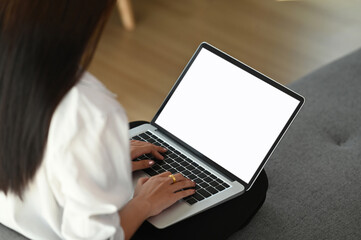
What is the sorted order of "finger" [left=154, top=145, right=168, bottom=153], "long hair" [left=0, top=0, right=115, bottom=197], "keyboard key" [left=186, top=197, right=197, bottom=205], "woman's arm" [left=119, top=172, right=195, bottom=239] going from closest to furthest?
"long hair" [left=0, top=0, right=115, bottom=197]
"woman's arm" [left=119, top=172, right=195, bottom=239]
"keyboard key" [left=186, top=197, right=197, bottom=205]
"finger" [left=154, top=145, right=168, bottom=153]

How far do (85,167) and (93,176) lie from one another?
21 mm

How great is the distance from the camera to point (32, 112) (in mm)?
772

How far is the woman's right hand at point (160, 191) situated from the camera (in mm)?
1052

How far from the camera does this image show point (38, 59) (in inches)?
29.5

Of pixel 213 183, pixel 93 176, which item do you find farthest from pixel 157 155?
pixel 93 176

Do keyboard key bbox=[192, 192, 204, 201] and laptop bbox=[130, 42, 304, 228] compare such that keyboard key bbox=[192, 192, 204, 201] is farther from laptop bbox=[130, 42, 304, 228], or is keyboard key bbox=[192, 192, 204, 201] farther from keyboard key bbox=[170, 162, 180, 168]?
keyboard key bbox=[170, 162, 180, 168]

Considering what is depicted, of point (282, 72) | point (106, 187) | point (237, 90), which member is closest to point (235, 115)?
point (237, 90)

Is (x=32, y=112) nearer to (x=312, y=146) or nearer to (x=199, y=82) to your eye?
(x=199, y=82)

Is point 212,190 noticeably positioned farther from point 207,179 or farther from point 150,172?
point 150,172

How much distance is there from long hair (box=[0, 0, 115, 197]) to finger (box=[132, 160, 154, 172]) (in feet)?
1.25

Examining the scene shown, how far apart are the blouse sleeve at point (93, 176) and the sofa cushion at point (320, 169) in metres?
0.47

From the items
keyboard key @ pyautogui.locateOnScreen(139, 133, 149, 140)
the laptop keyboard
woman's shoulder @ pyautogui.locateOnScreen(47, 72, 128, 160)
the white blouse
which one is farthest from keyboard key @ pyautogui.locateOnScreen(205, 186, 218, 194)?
woman's shoulder @ pyautogui.locateOnScreen(47, 72, 128, 160)

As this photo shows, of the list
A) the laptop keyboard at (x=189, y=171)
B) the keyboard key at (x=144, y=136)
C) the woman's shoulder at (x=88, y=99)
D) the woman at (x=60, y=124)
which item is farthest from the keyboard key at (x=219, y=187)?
the woman's shoulder at (x=88, y=99)

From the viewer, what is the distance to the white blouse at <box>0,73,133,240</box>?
79 cm
